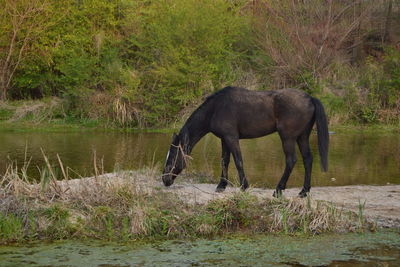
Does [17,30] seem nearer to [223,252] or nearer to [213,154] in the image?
[213,154]

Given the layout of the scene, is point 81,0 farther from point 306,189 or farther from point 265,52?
point 306,189

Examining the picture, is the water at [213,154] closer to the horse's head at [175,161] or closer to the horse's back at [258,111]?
the horse's head at [175,161]

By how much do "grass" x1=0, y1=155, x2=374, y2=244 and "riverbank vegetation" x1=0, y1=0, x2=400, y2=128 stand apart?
14.7 metres

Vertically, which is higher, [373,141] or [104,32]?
[104,32]

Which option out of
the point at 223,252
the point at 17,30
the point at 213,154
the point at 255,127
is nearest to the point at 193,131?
the point at 255,127

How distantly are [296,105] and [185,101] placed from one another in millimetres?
13993

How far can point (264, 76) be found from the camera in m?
28.2

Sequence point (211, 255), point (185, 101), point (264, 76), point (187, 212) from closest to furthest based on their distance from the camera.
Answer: point (211, 255)
point (187, 212)
point (185, 101)
point (264, 76)

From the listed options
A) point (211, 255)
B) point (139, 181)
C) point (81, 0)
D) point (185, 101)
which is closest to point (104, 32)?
point (81, 0)

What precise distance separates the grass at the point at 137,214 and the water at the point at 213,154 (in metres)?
1.95

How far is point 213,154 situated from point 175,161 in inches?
268

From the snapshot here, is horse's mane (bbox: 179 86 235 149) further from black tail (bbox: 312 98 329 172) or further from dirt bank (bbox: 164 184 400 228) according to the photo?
black tail (bbox: 312 98 329 172)

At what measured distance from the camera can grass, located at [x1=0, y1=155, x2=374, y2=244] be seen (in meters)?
9.67

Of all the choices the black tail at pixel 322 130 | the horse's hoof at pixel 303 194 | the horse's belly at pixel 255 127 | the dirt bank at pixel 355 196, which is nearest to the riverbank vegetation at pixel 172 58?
the dirt bank at pixel 355 196
